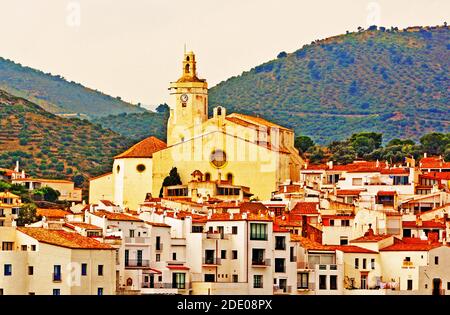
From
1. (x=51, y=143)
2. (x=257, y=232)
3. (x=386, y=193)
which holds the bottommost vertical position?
(x=257, y=232)

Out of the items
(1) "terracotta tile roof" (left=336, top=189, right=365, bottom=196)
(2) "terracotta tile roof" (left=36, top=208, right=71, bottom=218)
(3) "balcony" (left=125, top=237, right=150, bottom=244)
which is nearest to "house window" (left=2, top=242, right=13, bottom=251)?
(3) "balcony" (left=125, top=237, right=150, bottom=244)

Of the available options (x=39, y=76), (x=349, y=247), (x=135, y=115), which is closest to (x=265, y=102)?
(x=135, y=115)

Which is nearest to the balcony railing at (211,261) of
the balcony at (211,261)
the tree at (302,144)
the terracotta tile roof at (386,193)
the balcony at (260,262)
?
the balcony at (211,261)

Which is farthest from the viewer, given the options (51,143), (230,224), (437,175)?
(51,143)

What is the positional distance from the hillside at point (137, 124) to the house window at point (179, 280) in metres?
81.3

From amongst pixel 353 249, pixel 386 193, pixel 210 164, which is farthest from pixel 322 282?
pixel 210 164

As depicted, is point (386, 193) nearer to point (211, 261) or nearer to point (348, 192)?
point (348, 192)

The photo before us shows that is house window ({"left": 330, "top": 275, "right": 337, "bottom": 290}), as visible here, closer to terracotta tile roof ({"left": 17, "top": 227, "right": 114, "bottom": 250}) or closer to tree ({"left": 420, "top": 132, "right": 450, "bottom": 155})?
terracotta tile roof ({"left": 17, "top": 227, "right": 114, "bottom": 250})

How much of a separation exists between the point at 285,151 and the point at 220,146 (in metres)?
3.51

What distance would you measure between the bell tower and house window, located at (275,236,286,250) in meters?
35.6

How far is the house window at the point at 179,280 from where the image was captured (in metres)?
46.3

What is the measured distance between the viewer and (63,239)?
4338 cm

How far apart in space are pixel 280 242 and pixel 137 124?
3832 inches

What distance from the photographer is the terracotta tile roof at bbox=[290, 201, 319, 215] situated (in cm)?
6320
